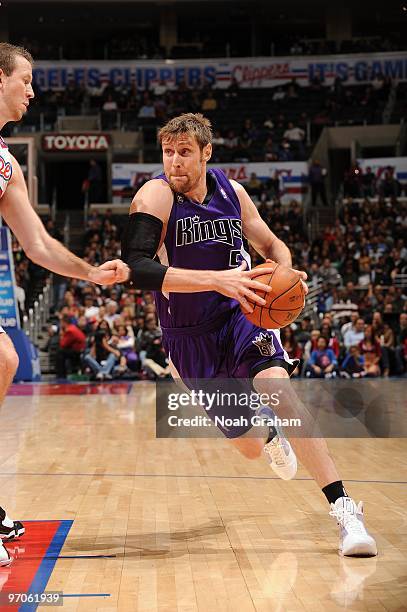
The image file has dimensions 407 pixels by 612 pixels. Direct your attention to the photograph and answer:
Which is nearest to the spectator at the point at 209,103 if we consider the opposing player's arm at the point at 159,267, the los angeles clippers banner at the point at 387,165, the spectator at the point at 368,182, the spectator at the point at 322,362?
the los angeles clippers banner at the point at 387,165

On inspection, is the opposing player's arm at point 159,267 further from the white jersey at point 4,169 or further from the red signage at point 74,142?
the red signage at point 74,142

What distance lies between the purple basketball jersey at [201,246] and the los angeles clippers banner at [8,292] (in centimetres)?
1105

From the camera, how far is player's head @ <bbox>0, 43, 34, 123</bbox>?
Result: 14.1 feet

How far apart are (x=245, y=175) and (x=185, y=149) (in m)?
20.9

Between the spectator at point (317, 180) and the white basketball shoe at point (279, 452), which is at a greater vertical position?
the spectator at point (317, 180)

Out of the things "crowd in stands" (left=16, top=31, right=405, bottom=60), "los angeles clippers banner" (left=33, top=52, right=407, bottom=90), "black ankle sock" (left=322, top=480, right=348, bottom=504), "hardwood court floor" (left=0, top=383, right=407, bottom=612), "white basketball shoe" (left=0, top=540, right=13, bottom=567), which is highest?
"crowd in stands" (left=16, top=31, right=405, bottom=60)

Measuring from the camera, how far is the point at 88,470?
23.3 feet

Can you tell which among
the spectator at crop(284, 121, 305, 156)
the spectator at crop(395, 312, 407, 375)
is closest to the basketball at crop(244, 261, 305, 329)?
the spectator at crop(395, 312, 407, 375)

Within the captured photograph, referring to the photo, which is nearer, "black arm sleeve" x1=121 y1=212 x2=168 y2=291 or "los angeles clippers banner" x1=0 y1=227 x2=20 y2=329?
"black arm sleeve" x1=121 y1=212 x2=168 y2=291

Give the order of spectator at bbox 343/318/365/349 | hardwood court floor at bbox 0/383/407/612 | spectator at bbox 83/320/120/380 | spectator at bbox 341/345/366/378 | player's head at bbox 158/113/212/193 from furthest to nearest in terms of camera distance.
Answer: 1. spectator at bbox 83/320/120/380
2. spectator at bbox 343/318/365/349
3. spectator at bbox 341/345/366/378
4. player's head at bbox 158/113/212/193
5. hardwood court floor at bbox 0/383/407/612

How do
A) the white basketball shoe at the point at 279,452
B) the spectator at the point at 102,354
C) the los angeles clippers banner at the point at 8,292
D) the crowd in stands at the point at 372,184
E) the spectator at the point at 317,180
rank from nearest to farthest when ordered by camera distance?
1. the white basketball shoe at the point at 279,452
2. the los angeles clippers banner at the point at 8,292
3. the spectator at the point at 102,354
4. the crowd in stands at the point at 372,184
5. the spectator at the point at 317,180

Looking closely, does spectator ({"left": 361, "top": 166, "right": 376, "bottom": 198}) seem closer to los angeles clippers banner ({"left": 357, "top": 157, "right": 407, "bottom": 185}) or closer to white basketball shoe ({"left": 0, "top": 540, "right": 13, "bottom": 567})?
los angeles clippers banner ({"left": 357, "top": 157, "right": 407, "bottom": 185})

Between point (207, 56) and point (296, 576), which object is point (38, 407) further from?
point (207, 56)

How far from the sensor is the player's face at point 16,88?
4.30 metres
